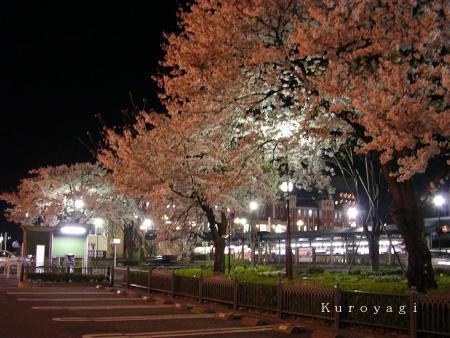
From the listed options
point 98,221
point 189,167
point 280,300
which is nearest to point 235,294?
point 280,300

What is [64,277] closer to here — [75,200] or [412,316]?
[75,200]

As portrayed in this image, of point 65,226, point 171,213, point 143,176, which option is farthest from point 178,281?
point 65,226

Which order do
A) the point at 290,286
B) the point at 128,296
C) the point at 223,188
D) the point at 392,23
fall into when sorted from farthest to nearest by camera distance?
1. the point at 128,296
2. the point at 223,188
3. the point at 290,286
4. the point at 392,23

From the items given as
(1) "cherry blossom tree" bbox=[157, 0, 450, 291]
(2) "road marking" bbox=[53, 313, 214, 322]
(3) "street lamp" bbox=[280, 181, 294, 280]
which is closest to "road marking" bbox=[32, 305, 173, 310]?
(2) "road marking" bbox=[53, 313, 214, 322]

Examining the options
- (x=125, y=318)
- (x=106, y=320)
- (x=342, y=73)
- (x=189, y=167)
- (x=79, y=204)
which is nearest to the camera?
(x=342, y=73)

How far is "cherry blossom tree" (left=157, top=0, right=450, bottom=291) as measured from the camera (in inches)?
555

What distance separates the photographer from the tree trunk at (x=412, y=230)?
1505 centimetres

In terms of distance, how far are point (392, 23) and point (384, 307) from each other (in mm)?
7304

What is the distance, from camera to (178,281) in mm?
22781

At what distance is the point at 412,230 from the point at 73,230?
23027 mm

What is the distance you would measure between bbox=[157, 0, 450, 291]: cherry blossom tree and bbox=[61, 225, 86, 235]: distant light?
17.3m

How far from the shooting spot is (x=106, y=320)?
15.6m

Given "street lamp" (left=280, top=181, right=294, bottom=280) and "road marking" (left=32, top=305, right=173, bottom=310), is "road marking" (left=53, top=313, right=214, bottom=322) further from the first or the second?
"street lamp" (left=280, top=181, right=294, bottom=280)

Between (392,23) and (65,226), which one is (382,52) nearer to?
(392,23)
